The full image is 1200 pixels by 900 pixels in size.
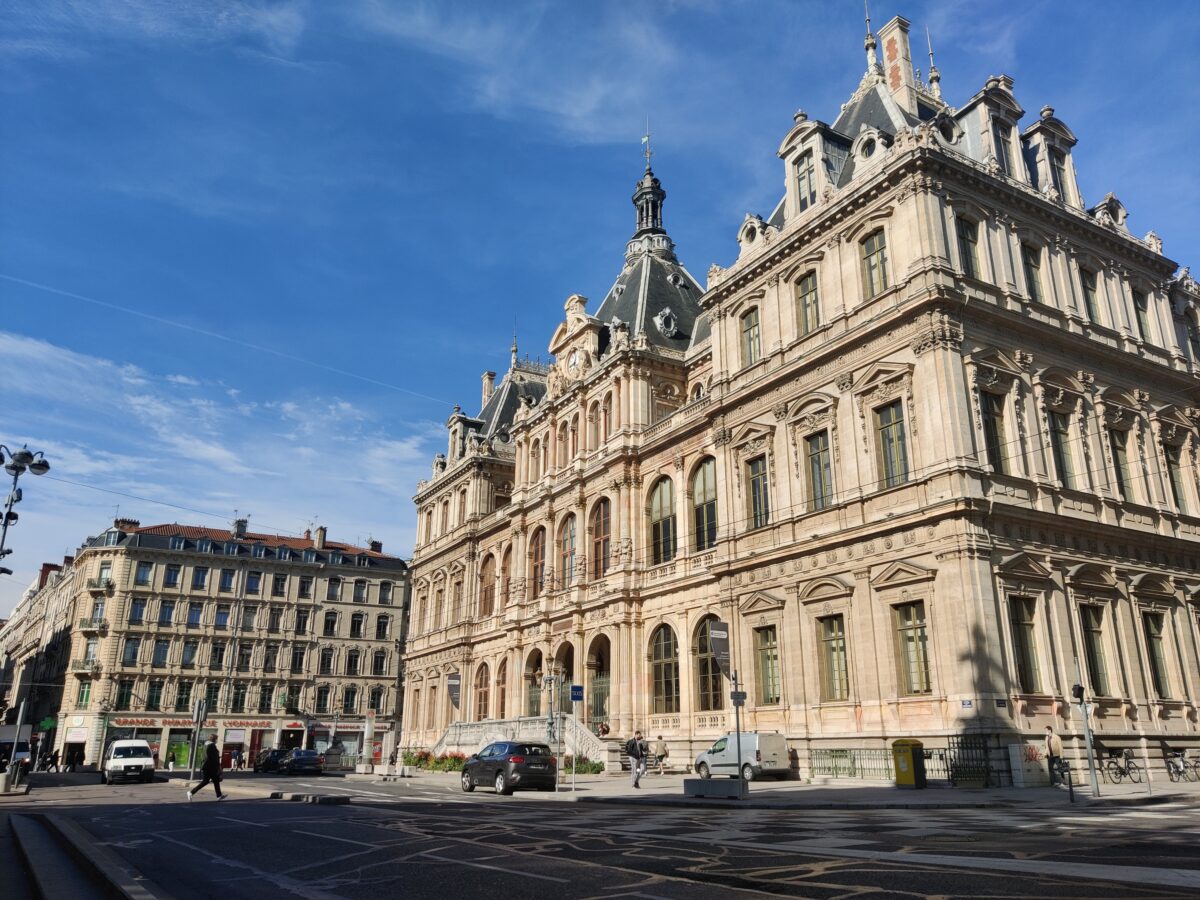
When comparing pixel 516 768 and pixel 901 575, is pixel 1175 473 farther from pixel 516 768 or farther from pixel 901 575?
pixel 516 768

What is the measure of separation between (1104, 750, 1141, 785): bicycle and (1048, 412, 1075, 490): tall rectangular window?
7677mm

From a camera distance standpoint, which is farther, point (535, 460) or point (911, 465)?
point (535, 460)

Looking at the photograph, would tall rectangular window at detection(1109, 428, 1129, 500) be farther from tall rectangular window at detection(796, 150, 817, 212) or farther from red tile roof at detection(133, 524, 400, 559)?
red tile roof at detection(133, 524, 400, 559)

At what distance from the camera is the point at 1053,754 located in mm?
22922

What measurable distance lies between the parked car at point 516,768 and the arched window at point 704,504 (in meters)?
12.0

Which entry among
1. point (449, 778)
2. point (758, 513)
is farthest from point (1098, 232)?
point (449, 778)

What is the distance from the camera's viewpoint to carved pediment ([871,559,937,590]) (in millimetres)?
25047

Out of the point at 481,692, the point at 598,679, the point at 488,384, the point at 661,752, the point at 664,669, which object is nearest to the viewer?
the point at 661,752

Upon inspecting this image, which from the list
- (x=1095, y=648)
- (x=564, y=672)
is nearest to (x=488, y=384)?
(x=564, y=672)

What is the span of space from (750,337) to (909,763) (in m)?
17.3

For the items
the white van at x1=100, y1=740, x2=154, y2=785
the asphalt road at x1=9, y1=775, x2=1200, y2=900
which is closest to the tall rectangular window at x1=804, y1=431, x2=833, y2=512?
the asphalt road at x1=9, y1=775, x2=1200, y2=900

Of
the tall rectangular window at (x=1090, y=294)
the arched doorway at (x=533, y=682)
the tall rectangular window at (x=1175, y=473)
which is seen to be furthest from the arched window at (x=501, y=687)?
the tall rectangular window at (x=1090, y=294)

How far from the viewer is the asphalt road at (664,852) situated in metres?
8.24

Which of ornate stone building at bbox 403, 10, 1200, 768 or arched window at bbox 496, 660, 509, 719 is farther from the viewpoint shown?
arched window at bbox 496, 660, 509, 719
